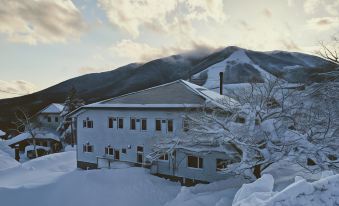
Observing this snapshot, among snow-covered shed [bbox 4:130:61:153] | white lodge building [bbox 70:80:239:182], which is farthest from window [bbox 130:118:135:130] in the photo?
snow-covered shed [bbox 4:130:61:153]

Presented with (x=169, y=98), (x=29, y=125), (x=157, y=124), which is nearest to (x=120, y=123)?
(x=157, y=124)

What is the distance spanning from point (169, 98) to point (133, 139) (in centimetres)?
503

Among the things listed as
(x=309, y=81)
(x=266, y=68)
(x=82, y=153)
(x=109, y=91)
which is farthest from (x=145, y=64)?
(x=309, y=81)

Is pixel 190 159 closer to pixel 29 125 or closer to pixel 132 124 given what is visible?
pixel 132 124

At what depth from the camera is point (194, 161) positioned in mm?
19953

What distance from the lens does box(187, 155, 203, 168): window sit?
1975 centimetres

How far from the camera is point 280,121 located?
46.5ft

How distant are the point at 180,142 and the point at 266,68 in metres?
142

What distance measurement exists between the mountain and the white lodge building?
2324 centimetres

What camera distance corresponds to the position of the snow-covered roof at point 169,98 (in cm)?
1950

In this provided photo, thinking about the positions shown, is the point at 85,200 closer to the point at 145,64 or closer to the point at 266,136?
the point at 266,136

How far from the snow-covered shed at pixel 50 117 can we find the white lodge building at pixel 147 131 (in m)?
30.3

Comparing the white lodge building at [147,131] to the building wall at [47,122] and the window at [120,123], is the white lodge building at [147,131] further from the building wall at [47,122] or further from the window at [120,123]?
the building wall at [47,122]

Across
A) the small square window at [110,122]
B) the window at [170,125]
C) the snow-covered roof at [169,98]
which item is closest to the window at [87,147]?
the small square window at [110,122]
